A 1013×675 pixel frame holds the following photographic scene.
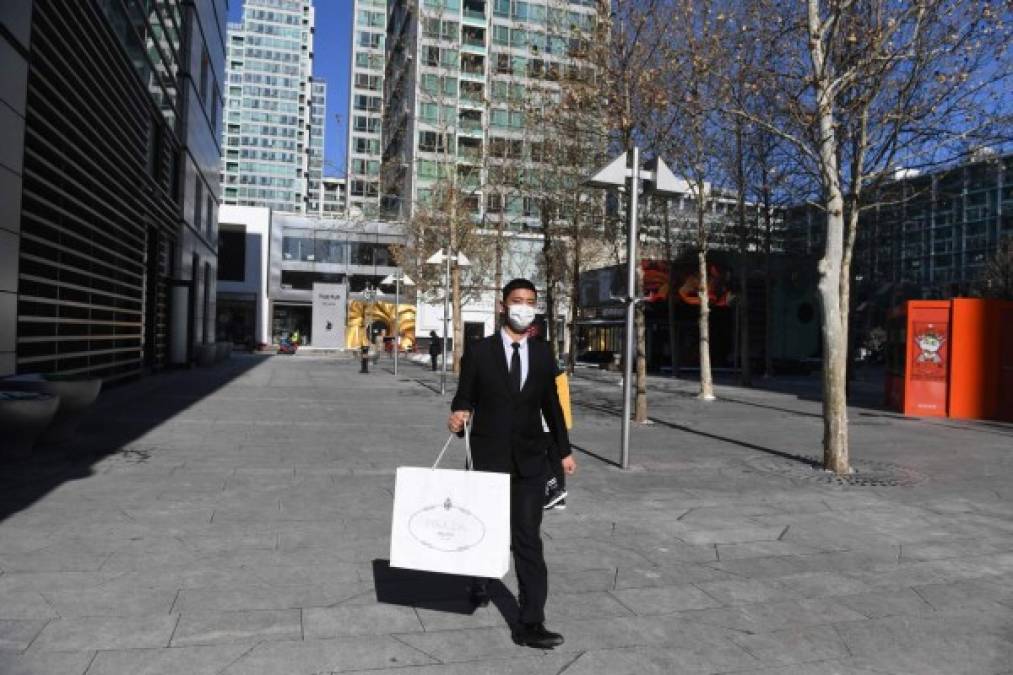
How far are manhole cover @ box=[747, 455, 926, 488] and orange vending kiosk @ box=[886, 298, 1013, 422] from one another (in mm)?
8644

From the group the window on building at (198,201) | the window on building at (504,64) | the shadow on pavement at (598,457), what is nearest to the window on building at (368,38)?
the window on building at (198,201)

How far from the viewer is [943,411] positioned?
1712cm

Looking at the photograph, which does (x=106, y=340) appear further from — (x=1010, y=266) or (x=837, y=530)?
(x=1010, y=266)

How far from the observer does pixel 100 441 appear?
9.64 m

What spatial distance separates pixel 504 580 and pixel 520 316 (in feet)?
5.81

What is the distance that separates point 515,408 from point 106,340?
1517cm

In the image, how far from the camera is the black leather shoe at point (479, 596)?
168 inches

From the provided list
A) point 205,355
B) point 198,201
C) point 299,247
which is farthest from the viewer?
point 299,247

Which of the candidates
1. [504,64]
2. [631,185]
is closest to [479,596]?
[631,185]

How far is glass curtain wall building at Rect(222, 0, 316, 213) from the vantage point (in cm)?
15812

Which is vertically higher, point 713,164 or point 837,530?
point 713,164

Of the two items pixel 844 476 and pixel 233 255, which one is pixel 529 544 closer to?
pixel 844 476

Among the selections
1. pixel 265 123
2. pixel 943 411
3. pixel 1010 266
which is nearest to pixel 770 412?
pixel 943 411

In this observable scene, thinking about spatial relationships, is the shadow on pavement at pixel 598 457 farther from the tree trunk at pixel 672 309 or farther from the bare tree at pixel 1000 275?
the bare tree at pixel 1000 275
